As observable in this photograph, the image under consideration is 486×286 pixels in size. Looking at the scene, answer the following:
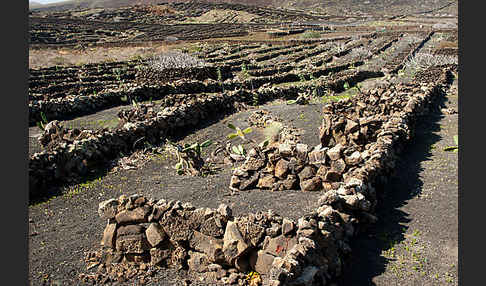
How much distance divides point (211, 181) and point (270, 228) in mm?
4554

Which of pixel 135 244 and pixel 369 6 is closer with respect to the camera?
pixel 135 244

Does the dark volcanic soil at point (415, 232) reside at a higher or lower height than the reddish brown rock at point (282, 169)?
lower

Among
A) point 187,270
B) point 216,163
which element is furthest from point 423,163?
point 187,270

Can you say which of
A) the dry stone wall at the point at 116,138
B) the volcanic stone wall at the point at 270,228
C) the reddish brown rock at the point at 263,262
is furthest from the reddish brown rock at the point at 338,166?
the dry stone wall at the point at 116,138

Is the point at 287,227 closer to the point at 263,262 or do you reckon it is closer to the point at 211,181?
the point at 263,262

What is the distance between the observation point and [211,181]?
999 centimetres

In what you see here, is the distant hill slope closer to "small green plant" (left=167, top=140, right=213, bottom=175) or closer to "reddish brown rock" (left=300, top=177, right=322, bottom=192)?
"small green plant" (left=167, top=140, right=213, bottom=175)

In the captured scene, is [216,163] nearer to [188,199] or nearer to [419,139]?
[188,199]

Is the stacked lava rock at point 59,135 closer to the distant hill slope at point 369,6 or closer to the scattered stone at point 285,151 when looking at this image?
the scattered stone at point 285,151

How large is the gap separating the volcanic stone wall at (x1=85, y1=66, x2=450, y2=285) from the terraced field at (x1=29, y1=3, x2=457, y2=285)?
0.9 inches

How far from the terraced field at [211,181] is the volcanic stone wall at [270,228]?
22 millimetres

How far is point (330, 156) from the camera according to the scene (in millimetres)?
8773

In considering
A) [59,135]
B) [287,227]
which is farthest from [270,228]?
[59,135]

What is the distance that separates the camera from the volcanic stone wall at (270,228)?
545 centimetres
